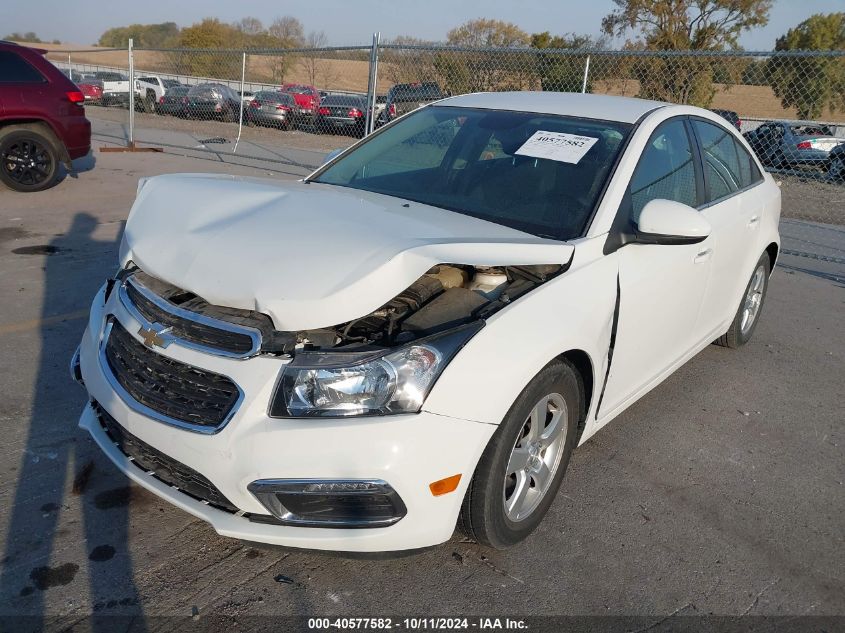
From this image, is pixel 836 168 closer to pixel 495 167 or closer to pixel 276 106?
pixel 276 106

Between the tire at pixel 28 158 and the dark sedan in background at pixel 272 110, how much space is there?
9737 mm

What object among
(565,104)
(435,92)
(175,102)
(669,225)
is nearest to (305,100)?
(175,102)

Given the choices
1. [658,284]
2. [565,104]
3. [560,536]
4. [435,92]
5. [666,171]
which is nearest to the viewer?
[560,536]

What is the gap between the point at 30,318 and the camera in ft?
16.8

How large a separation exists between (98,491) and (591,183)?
8.54ft

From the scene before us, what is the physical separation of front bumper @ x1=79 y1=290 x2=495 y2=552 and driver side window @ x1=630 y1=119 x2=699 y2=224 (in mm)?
1620

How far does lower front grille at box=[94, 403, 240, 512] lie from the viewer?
252cm

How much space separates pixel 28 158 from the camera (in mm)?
9648

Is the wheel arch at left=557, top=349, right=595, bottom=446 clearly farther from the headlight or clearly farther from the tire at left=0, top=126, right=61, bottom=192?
the tire at left=0, top=126, right=61, bottom=192

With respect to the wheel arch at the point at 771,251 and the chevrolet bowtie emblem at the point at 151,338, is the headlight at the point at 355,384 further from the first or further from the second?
the wheel arch at the point at 771,251

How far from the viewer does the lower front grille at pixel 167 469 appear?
2523 mm

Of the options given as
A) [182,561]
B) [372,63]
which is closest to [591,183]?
[182,561]

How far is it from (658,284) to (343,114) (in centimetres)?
1611

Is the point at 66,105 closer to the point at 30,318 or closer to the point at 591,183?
the point at 30,318
